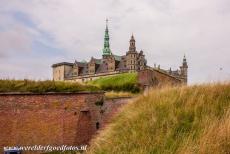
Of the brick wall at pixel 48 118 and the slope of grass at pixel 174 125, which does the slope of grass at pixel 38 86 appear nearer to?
the brick wall at pixel 48 118

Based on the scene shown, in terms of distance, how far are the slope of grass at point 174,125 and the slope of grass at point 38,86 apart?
22.8 feet

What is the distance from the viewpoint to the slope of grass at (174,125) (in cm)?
598

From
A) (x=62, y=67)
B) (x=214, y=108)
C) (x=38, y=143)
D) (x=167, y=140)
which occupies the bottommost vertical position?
(x=38, y=143)

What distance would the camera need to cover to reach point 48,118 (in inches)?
582

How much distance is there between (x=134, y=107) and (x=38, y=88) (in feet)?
23.5

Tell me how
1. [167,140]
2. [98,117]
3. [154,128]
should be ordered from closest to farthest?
[167,140], [154,128], [98,117]

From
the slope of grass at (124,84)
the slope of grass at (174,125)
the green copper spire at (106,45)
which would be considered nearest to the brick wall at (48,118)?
the slope of grass at (124,84)

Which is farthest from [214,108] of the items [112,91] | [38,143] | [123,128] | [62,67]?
[62,67]

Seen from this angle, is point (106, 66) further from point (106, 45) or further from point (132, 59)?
point (106, 45)

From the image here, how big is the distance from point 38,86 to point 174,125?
8.95 metres

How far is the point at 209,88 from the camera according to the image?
26.3 ft

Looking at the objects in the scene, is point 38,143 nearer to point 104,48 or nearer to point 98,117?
point 98,117

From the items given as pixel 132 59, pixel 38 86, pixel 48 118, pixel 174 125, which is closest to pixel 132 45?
pixel 132 59

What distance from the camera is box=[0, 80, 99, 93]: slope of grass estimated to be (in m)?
14.9
